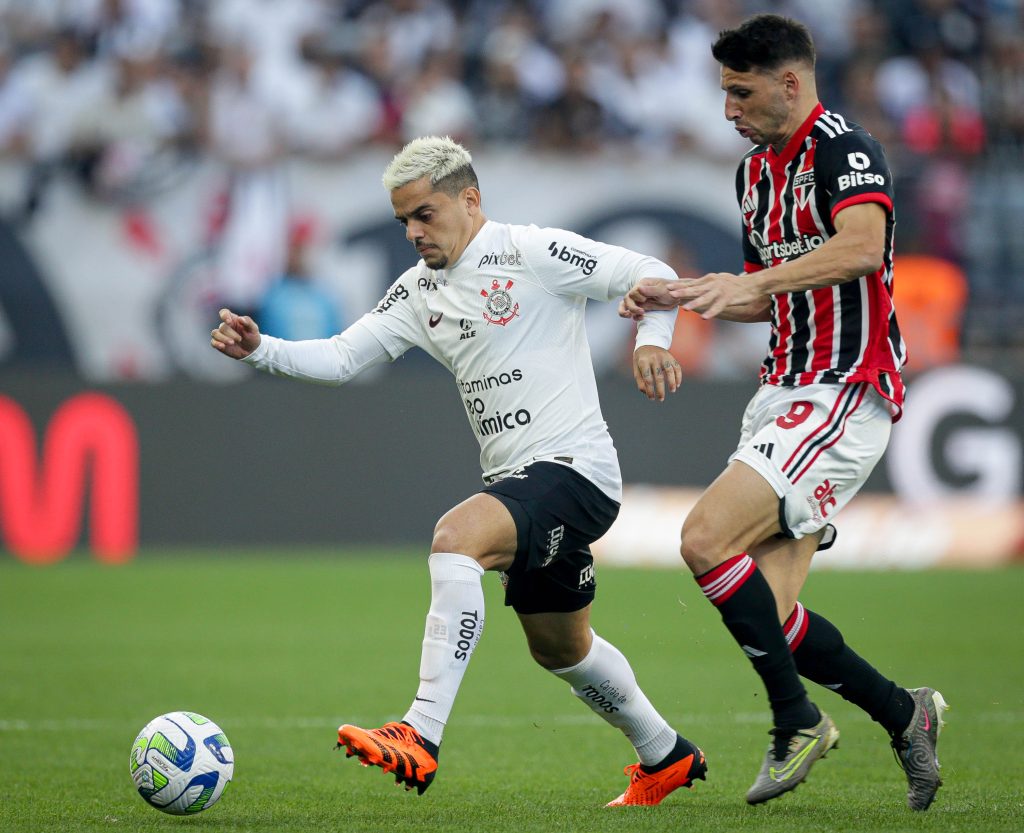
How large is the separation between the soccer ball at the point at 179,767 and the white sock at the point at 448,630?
2.17ft

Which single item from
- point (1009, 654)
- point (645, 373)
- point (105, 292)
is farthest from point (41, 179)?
point (645, 373)

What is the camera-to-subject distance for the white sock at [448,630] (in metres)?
5.04

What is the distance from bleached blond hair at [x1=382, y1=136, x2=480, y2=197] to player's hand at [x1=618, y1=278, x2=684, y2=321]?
77 cm

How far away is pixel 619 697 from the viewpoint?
571 centimetres

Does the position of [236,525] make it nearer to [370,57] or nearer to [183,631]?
[183,631]

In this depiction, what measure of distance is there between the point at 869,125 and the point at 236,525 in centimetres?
776

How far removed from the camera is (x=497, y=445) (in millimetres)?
5621

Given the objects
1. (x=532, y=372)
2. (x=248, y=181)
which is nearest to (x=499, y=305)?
(x=532, y=372)

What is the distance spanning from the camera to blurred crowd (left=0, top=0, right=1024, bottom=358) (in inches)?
598

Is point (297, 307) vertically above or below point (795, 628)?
below

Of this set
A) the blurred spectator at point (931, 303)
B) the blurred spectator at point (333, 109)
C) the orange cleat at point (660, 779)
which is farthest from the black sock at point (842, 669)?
the blurred spectator at point (333, 109)

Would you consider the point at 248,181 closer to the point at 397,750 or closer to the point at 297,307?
the point at 297,307

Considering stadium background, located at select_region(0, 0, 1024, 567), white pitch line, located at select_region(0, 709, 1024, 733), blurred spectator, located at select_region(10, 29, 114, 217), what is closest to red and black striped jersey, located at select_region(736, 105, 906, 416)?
white pitch line, located at select_region(0, 709, 1024, 733)

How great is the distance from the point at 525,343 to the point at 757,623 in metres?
1.29
